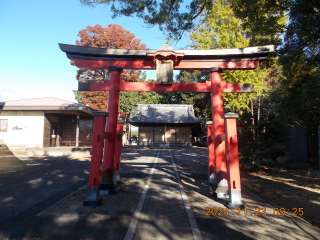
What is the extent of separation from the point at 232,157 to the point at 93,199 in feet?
11.1

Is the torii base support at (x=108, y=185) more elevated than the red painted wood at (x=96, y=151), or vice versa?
the red painted wood at (x=96, y=151)

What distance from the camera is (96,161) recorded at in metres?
5.27

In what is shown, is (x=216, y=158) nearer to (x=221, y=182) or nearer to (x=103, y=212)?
(x=221, y=182)

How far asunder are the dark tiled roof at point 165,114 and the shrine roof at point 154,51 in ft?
73.2

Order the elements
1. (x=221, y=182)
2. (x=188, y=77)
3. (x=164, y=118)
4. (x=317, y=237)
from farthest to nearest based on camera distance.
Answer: (x=188, y=77) < (x=164, y=118) < (x=221, y=182) < (x=317, y=237)

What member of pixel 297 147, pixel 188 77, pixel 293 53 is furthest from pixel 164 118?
pixel 293 53

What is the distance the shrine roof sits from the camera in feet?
21.4

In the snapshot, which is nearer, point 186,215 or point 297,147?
point 186,215

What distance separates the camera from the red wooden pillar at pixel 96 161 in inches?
203

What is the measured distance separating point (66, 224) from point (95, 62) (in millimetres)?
4696

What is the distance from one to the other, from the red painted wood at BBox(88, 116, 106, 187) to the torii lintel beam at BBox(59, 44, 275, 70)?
240 cm

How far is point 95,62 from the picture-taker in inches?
272

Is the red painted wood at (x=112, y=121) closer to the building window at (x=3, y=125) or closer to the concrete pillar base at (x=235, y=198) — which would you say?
the concrete pillar base at (x=235, y=198)
